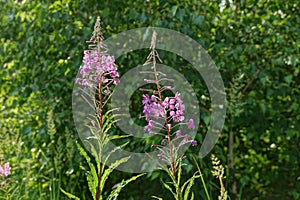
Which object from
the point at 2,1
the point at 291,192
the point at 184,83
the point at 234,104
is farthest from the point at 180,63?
the point at 2,1

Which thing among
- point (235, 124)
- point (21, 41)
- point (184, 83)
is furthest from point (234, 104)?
point (21, 41)

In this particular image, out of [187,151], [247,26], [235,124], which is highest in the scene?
[247,26]

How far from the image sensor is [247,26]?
2826 mm

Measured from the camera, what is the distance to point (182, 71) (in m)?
2.73

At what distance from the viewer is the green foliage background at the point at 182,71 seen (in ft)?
8.87

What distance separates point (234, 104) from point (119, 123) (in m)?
0.66

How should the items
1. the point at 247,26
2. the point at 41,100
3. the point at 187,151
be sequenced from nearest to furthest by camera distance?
the point at 187,151 < the point at 247,26 < the point at 41,100

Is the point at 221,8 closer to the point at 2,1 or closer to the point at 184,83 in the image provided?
the point at 184,83

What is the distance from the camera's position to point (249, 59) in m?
2.87

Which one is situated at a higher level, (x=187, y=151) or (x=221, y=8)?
(x=221, y=8)

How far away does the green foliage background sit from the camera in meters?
2.71

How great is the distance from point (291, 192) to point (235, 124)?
55cm

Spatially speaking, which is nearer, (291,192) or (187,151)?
(187,151)

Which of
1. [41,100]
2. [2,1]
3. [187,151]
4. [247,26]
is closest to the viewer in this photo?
[187,151]
